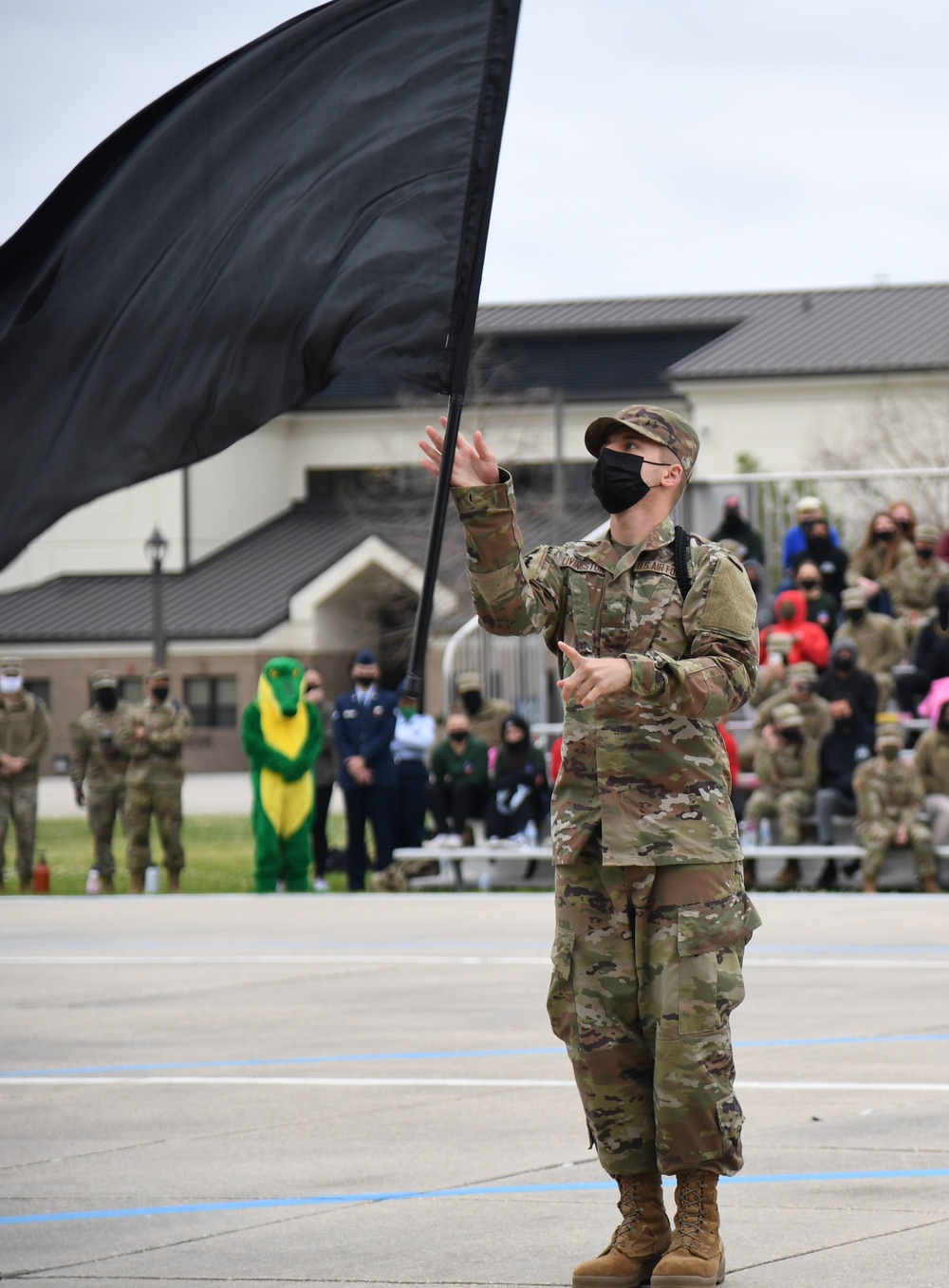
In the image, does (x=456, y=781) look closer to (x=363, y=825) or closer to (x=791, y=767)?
(x=363, y=825)

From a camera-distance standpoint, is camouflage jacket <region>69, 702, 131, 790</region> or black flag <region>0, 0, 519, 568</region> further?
camouflage jacket <region>69, 702, 131, 790</region>

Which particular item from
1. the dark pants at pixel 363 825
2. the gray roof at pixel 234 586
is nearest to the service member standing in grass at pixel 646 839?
the dark pants at pixel 363 825

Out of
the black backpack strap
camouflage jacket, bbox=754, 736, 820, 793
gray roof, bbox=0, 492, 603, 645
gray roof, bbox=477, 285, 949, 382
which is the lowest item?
camouflage jacket, bbox=754, 736, 820, 793

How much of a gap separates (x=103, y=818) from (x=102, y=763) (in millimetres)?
636

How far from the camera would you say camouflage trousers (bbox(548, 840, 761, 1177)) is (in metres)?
5.34

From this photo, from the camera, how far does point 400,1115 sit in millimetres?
8234

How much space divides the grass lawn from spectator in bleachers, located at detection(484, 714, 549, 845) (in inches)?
69.2

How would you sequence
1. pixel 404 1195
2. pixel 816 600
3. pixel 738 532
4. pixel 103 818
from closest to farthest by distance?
pixel 404 1195 < pixel 103 818 < pixel 816 600 < pixel 738 532

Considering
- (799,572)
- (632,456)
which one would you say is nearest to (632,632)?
(632,456)

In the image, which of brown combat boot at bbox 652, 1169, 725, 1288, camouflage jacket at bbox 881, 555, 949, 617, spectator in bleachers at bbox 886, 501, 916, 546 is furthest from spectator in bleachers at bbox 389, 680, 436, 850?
brown combat boot at bbox 652, 1169, 725, 1288

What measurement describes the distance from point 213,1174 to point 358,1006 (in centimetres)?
438

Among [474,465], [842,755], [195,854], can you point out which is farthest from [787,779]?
[474,465]

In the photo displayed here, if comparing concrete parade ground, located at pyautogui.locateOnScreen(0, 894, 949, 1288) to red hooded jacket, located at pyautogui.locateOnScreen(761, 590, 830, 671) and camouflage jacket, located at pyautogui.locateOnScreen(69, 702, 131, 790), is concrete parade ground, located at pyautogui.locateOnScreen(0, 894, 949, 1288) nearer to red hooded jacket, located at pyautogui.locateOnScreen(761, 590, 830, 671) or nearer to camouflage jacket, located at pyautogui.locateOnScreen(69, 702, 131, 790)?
red hooded jacket, located at pyautogui.locateOnScreen(761, 590, 830, 671)

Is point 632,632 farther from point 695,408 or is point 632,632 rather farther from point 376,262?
point 695,408
